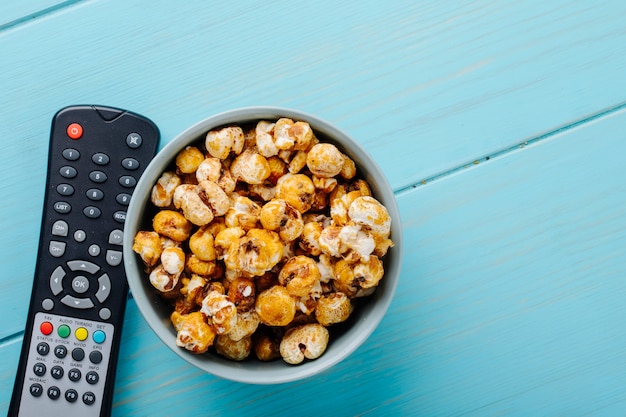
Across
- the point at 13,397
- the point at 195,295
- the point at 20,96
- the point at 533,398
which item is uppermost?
the point at 20,96

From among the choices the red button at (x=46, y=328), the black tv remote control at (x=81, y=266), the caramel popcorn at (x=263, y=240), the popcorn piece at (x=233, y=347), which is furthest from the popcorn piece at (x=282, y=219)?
the red button at (x=46, y=328)

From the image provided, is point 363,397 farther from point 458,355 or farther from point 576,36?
A: point 576,36

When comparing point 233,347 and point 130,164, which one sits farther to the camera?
point 130,164

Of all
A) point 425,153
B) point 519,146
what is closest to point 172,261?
point 425,153

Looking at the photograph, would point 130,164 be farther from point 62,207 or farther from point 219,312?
point 219,312

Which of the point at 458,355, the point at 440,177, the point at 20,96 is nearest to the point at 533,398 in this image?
the point at 458,355

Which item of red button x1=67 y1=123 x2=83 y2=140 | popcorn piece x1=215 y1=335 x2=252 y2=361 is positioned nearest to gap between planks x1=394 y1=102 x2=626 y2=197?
popcorn piece x1=215 y1=335 x2=252 y2=361
